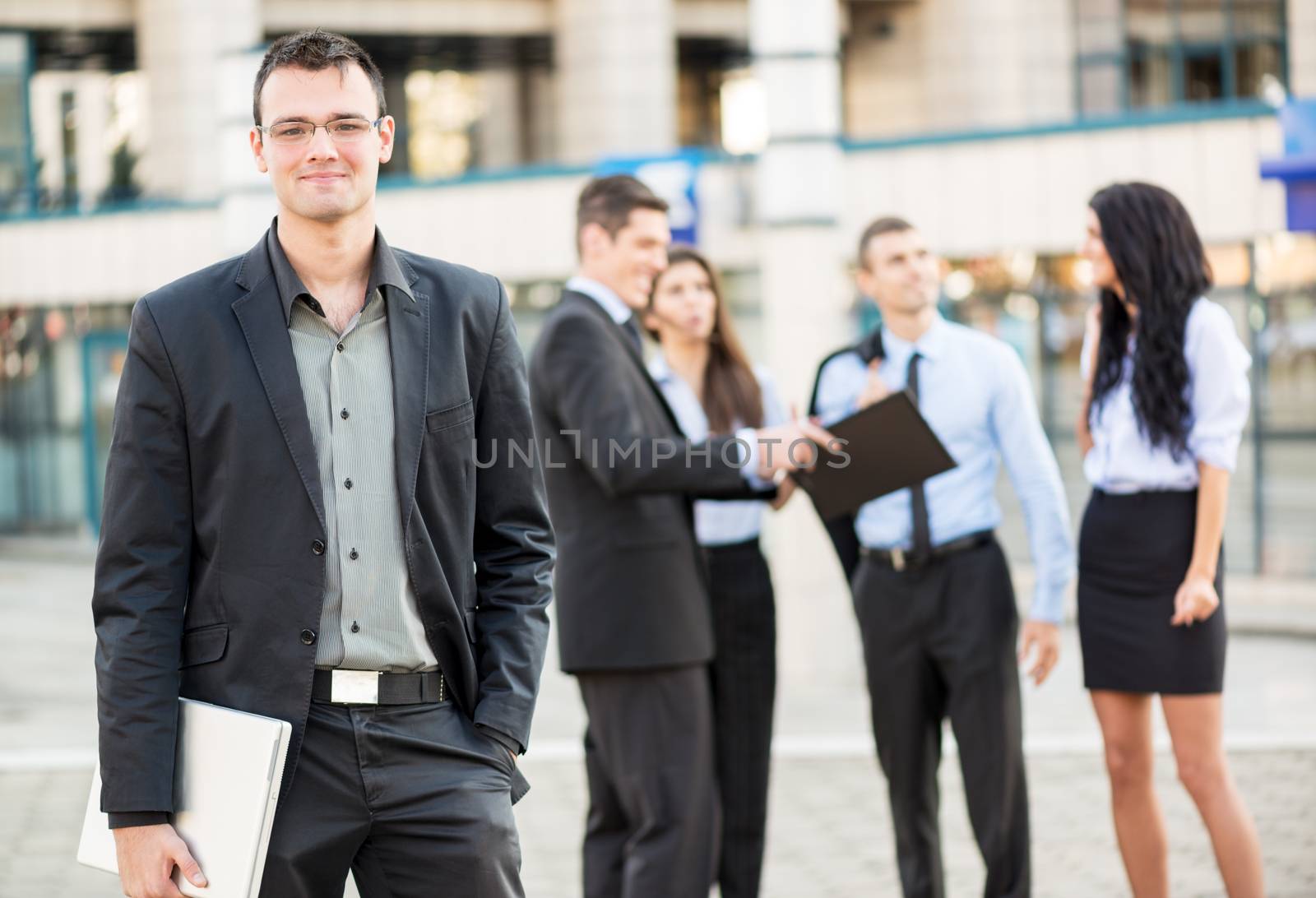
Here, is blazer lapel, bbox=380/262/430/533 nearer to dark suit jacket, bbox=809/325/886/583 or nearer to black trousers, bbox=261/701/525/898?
black trousers, bbox=261/701/525/898

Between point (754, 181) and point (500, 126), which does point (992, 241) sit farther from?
point (500, 126)

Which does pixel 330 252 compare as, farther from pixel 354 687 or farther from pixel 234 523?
pixel 354 687

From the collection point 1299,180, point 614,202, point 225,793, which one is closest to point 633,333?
point 614,202

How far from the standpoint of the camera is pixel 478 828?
2869 mm

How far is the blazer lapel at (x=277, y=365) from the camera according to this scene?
2.81 meters

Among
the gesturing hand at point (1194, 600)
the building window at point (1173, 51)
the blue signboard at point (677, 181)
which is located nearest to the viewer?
the gesturing hand at point (1194, 600)

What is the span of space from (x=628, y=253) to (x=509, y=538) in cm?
204

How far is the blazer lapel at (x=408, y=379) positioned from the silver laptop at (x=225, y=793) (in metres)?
0.43

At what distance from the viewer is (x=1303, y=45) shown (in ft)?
57.6

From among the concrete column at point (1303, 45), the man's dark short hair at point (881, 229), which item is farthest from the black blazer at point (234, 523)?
the concrete column at point (1303, 45)

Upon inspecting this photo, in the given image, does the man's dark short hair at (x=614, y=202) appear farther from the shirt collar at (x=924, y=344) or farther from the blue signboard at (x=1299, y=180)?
the blue signboard at (x=1299, y=180)

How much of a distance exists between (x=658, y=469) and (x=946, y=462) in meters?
0.81

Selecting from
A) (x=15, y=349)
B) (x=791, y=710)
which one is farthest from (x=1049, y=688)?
(x=15, y=349)

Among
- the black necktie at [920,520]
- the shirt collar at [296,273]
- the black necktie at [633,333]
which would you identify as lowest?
the black necktie at [920,520]
